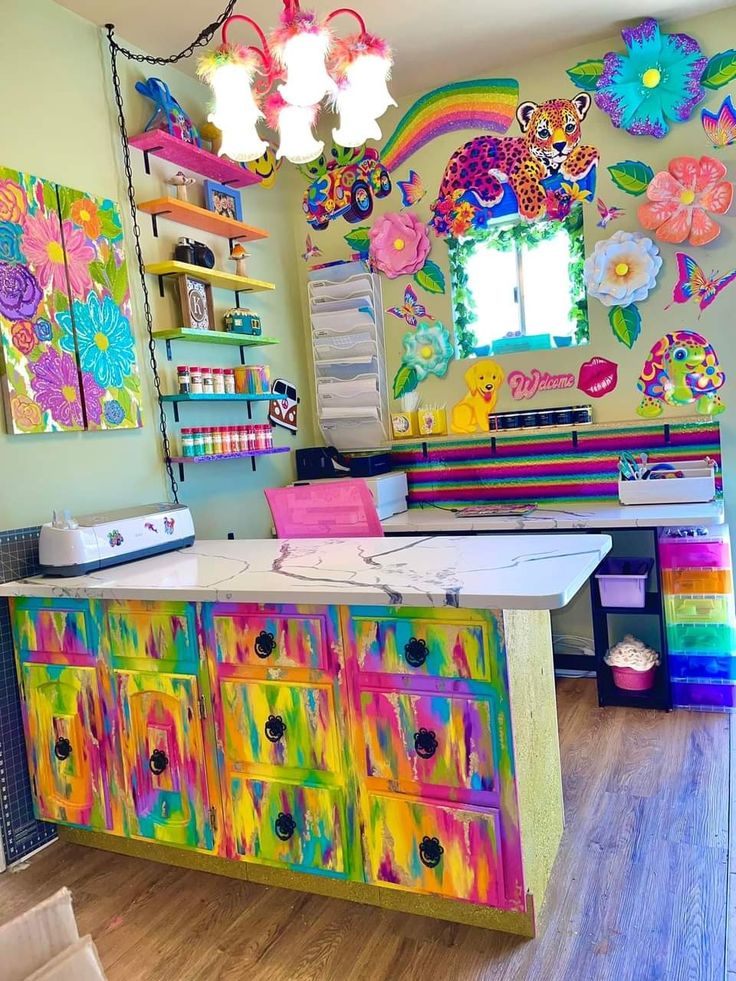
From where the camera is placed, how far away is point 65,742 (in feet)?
7.70

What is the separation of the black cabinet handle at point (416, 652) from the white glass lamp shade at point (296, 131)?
1281 millimetres

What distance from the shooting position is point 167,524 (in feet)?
8.79

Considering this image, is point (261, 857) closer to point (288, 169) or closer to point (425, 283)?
point (425, 283)

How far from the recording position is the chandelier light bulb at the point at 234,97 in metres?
1.85

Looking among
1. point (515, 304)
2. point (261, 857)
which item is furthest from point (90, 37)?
point (261, 857)

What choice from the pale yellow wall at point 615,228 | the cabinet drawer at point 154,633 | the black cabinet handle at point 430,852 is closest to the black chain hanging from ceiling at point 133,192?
the cabinet drawer at point 154,633

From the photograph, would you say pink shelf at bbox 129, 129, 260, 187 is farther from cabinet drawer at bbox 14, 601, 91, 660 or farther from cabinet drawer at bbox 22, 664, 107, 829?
cabinet drawer at bbox 22, 664, 107, 829

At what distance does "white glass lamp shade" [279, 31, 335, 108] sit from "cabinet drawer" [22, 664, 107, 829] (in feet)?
5.54

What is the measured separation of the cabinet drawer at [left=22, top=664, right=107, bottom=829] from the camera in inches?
90.3

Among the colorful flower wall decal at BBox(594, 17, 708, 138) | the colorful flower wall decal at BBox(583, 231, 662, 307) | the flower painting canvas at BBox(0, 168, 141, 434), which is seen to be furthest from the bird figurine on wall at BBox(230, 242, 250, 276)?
the colorful flower wall decal at BBox(594, 17, 708, 138)

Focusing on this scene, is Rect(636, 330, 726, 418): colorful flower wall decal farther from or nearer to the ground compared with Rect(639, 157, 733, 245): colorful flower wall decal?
nearer to the ground

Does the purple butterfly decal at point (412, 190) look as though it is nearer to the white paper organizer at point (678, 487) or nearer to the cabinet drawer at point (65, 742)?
the white paper organizer at point (678, 487)

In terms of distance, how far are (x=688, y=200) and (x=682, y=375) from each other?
753 mm

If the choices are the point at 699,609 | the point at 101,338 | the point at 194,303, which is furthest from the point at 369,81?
the point at 699,609
